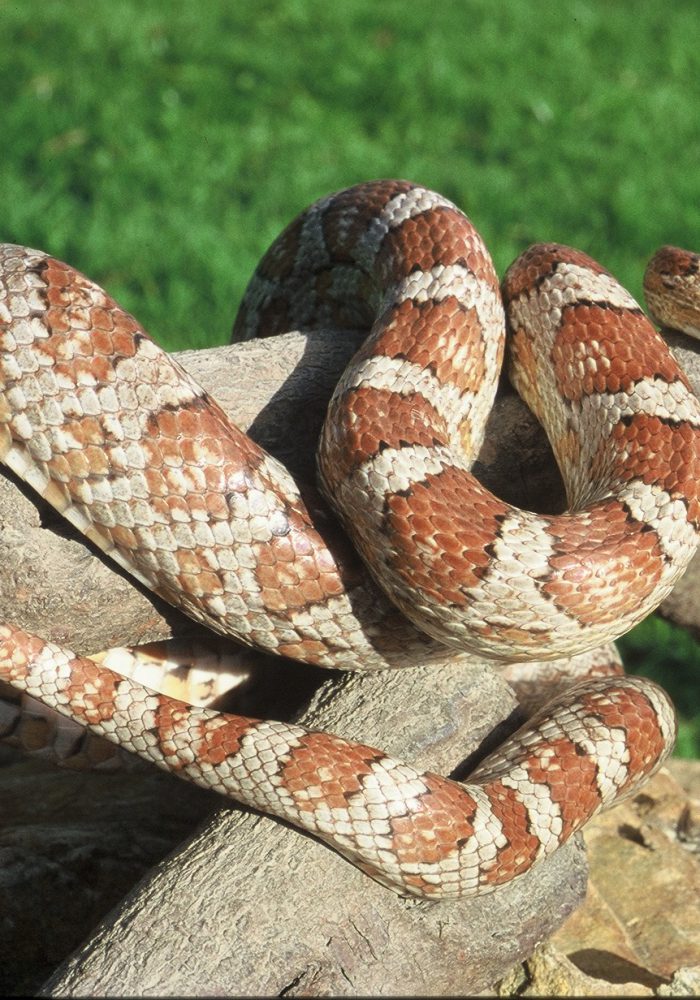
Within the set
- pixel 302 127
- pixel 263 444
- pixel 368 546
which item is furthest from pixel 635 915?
pixel 302 127

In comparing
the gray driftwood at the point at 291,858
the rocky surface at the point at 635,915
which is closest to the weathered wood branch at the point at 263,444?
the gray driftwood at the point at 291,858

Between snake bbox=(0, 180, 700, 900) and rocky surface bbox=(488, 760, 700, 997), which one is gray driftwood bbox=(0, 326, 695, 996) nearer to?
snake bbox=(0, 180, 700, 900)

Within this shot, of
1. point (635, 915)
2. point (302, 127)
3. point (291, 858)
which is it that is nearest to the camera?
point (291, 858)

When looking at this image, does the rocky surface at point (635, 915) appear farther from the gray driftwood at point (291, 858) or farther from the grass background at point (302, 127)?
the grass background at point (302, 127)

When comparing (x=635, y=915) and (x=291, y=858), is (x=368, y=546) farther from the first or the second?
→ (x=635, y=915)

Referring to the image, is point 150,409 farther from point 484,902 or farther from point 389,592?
point 484,902

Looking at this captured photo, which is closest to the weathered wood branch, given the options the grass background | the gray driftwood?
the gray driftwood
